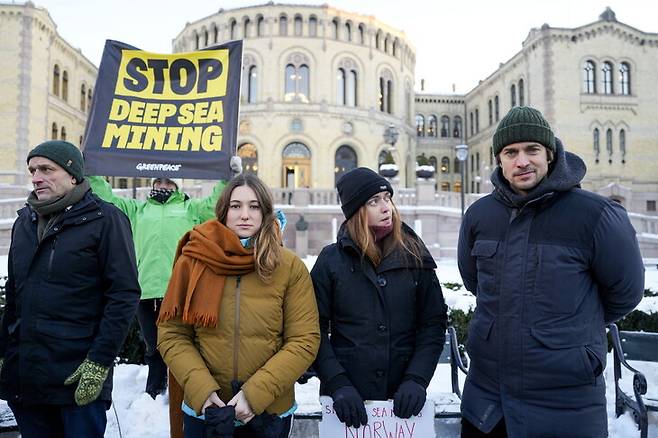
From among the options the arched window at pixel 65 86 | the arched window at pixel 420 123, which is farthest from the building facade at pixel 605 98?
the arched window at pixel 65 86

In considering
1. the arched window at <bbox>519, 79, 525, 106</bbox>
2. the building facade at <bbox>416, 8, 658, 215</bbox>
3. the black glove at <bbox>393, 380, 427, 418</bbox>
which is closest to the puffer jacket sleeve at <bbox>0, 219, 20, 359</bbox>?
the black glove at <bbox>393, 380, 427, 418</bbox>

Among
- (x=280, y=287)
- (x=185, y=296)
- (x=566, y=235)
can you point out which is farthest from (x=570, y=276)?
(x=185, y=296)

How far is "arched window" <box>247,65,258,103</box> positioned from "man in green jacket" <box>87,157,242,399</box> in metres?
31.0

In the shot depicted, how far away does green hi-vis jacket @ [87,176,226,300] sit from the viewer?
182 inches

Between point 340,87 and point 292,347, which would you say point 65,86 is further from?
point 292,347

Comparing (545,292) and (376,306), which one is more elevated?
(545,292)

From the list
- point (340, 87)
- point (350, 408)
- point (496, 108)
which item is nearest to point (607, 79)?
point (496, 108)

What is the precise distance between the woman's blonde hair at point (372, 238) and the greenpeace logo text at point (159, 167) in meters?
2.88

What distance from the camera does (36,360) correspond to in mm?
2754

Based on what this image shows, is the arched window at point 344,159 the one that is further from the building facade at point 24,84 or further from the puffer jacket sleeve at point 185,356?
the puffer jacket sleeve at point 185,356

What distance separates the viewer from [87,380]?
271cm

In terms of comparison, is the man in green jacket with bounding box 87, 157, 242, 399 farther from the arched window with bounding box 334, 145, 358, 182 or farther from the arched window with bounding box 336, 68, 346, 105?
the arched window with bounding box 336, 68, 346, 105

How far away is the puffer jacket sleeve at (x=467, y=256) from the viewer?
2.82m

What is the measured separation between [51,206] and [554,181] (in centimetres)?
274
